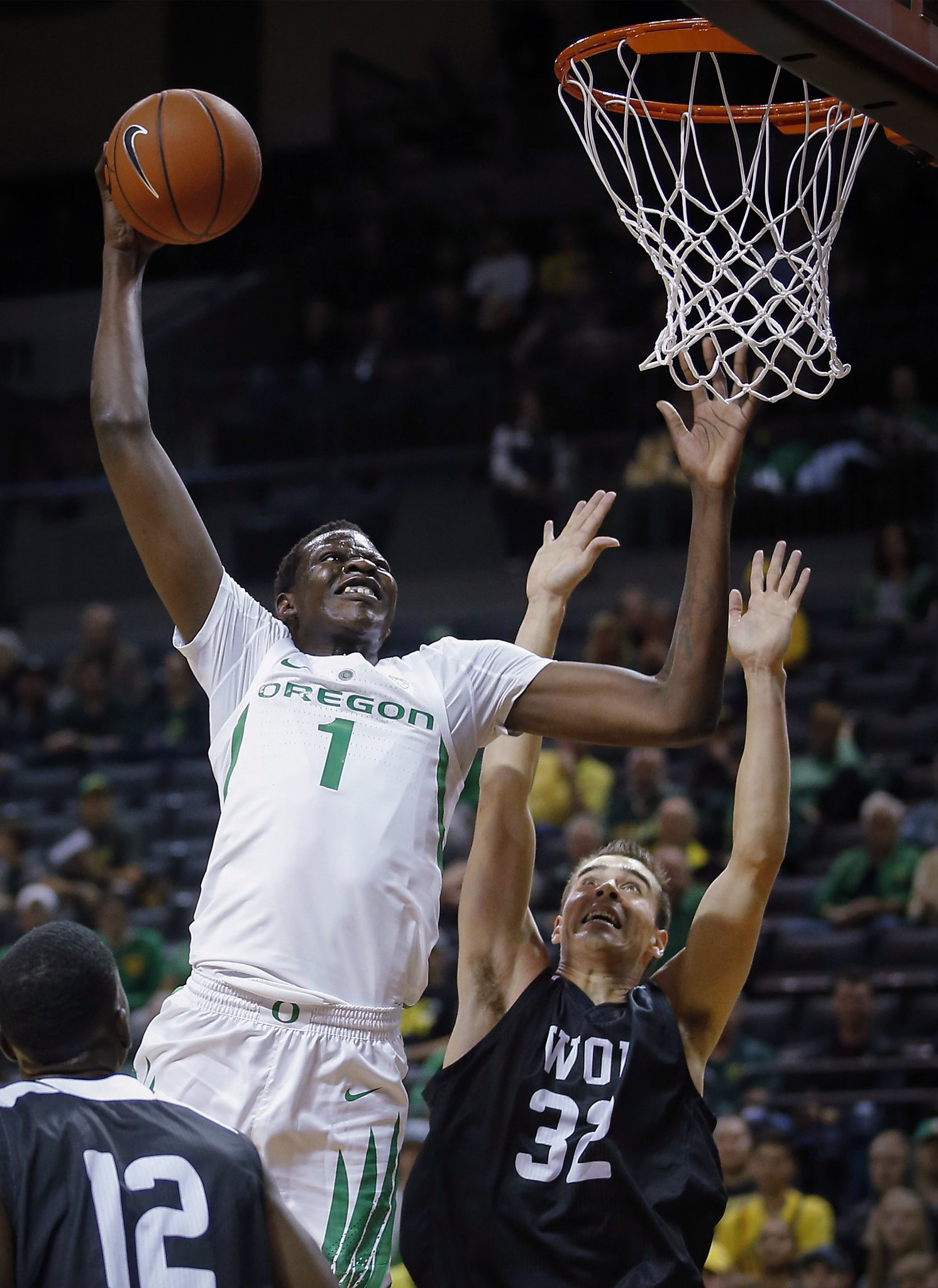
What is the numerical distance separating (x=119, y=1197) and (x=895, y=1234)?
4.85m

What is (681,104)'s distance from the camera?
494cm

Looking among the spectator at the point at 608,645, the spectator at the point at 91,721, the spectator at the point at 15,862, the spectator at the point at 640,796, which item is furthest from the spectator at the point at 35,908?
the spectator at the point at 608,645

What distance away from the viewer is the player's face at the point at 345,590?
3.72 metres

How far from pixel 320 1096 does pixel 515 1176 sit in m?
0.56

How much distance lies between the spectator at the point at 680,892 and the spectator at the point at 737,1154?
0.86 metres

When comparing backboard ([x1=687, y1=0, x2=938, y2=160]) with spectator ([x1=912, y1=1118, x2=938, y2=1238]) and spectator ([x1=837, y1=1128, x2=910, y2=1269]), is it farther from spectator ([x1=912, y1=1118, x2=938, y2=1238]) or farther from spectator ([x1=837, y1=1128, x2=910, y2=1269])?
spectator ([x1=837, y1=1128, x2=910, y2=1269])

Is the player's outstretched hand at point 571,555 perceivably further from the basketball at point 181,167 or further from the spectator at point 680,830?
the spectator at point 680,830

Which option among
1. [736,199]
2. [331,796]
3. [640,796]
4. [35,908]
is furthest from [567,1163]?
[35,908]

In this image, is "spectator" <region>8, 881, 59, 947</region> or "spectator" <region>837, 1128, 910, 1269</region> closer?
"spectator" <region>837, 1128, 910, 1269</region>

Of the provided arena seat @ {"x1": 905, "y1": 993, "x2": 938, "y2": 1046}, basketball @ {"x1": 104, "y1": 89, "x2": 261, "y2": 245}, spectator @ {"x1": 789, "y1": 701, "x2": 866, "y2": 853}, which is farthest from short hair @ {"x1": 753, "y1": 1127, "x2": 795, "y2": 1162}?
basketball @ {"x1": 104, "y1": 89, "x2": 261, "y2": 245}

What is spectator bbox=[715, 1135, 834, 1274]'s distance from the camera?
702 cm

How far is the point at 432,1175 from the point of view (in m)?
3.73

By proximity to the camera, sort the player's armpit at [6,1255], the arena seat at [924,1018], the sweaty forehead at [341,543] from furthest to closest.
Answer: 1. the arena seat at [924,1018]
2. the sweaty forehead at [341,543]
3. the player's armpit at [6,1255]

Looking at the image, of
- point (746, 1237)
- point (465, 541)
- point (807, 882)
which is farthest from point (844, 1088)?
point (465, 541)
